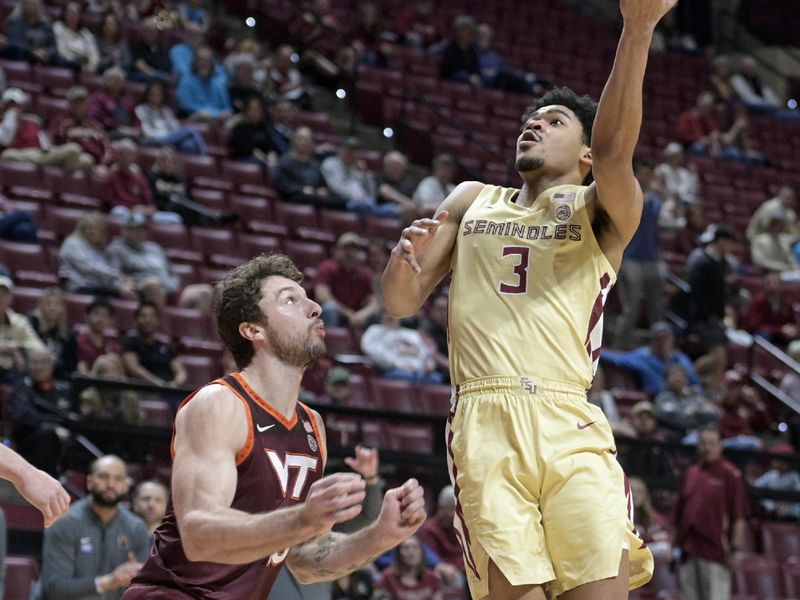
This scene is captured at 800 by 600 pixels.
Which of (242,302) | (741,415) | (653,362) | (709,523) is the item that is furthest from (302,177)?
(242,302)

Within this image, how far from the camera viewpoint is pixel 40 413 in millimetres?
8875

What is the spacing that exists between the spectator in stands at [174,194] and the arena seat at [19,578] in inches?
189

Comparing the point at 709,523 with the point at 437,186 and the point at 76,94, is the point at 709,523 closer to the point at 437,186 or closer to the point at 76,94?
the point at 437,186

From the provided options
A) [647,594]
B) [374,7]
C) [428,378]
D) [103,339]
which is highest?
[374,7]

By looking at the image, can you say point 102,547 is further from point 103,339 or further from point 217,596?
point 217,596

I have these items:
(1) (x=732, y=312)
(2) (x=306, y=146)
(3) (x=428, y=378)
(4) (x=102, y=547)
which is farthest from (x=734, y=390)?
(4) (x=102, y=547)

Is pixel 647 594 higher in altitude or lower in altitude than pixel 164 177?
lower

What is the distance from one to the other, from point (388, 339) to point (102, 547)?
161 inches

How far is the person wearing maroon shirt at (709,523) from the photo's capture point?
32.3 feet

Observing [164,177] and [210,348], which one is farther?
[164,177]

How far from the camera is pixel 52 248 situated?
11.0 meters

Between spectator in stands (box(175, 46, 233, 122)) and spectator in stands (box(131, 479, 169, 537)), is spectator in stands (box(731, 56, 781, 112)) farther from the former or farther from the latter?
spectator in stands (box(131, 479, 169, 537))

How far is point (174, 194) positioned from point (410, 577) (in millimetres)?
4833

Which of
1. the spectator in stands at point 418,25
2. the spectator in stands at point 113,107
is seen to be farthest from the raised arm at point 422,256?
the spectator in stands at point 418,25
